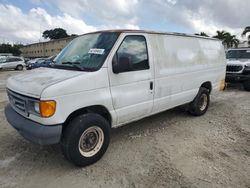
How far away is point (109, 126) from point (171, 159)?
1166 mm

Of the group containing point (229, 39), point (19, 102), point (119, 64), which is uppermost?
point (229, 39)

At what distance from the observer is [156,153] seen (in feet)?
12.9

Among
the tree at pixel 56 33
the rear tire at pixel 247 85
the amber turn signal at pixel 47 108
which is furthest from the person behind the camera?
the tree at pixel 56 33

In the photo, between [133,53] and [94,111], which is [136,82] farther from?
[94,111]

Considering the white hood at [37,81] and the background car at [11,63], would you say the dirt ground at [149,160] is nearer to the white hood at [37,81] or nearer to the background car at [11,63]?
the white hood at [37,81]

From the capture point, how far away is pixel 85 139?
3477 millimetres

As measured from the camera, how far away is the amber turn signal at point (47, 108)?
2.90 metres

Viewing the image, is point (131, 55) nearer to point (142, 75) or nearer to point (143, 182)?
point (142, 75)

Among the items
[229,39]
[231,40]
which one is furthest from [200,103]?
[231,40]

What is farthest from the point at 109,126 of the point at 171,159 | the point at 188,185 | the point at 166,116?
the point at 166,116

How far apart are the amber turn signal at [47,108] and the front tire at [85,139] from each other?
0.38m

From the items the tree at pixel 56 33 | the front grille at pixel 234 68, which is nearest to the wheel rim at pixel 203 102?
the front grille at pixel 234 68

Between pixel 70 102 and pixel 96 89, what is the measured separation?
0.46 m

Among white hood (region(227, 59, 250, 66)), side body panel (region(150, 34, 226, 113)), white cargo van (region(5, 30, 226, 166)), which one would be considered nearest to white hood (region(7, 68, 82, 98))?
white cargo van (region(5, 30, 226, 166))
